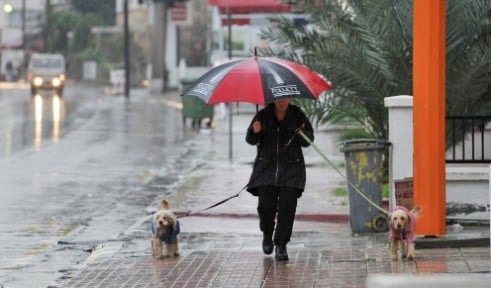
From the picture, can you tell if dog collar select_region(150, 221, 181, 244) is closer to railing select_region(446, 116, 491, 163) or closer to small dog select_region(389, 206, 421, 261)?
small dog select_region(389, 206, 421, 261)

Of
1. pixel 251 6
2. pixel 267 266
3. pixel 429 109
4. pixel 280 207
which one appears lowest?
pixel 267 266

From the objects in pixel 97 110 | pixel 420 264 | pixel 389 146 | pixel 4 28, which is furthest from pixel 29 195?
pixel 4 28

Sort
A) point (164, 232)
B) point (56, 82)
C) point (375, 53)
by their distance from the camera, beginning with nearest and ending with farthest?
1. point (164, 232)
2. point (375, 53)
3. point (56, 82)

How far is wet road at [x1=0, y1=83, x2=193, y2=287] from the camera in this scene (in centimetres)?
1262

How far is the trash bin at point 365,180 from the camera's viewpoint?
508 inches

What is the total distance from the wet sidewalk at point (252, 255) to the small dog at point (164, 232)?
12 cm

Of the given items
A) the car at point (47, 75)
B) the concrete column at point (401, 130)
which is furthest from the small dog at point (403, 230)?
the car at point (47, 75)

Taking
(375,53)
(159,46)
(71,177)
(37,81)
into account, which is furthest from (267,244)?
(159,46)

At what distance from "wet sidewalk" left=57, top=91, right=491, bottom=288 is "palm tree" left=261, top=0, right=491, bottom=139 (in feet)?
4.76

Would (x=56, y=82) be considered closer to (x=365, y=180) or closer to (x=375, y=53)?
(x=375, y=53)

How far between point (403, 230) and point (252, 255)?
5.79 feet

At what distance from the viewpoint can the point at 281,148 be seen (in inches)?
430

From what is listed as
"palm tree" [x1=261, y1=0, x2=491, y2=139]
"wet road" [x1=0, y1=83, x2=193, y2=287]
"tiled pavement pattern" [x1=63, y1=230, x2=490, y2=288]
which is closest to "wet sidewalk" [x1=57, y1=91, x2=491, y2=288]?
"tiled pavement pattern" [x1=63, y1=230, x2=490, y2=288]

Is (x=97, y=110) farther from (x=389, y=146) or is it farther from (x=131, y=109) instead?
(x=389, y=146)
